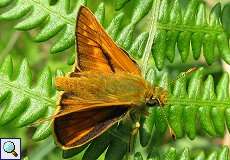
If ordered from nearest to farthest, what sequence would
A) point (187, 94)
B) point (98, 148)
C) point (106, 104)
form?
point (106, 104) < point (98, 148) < point (187, 94)

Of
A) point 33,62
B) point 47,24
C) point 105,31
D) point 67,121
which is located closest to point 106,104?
point 67,121

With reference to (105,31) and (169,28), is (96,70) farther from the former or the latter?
(169,28)

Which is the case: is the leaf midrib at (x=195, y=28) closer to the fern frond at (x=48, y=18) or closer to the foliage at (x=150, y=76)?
the foliage at (x=150, y=76)

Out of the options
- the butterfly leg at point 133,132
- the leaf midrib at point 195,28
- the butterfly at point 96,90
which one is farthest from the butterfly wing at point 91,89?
the leaf midrib at point 195,28

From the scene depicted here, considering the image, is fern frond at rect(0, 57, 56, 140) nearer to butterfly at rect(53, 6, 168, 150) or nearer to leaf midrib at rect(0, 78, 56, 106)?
leaf midrib at rect(0, 78, 56, 106)

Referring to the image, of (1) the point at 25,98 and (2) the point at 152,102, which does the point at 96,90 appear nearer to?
(2) the point at 152,102

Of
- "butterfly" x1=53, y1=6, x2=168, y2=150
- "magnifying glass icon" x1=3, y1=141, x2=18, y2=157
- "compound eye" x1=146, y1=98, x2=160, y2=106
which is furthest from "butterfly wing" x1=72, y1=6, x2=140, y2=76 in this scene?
"magnifying glass icon" x1=3, y1=141, x2=18, y2=157
